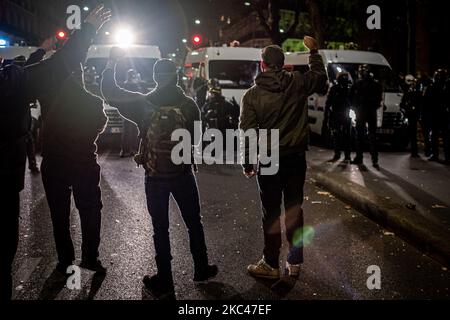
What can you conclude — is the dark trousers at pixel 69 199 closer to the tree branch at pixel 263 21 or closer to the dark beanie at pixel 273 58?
the dark beanie at pixel 273 58

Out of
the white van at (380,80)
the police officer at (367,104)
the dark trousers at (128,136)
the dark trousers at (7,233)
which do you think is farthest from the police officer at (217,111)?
the dark trousers at (7,233)

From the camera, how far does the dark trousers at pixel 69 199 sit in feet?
15.9

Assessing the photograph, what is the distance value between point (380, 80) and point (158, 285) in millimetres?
12481

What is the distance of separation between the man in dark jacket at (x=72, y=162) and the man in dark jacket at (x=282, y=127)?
1.43 meters

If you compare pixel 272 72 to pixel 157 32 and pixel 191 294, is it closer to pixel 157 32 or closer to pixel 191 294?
pixel 191 294

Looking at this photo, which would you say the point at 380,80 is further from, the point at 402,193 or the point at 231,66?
the point at 402,193

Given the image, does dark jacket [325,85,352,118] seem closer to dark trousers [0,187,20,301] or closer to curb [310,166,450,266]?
curb [310,166,450,266]

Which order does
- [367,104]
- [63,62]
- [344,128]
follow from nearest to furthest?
[63,62], [367,104], [344,128]

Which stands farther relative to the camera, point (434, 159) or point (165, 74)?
point (434, 159)

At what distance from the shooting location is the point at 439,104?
11.6 meters

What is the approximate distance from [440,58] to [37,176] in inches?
824

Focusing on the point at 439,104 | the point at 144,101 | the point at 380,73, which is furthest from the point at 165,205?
the point at 380,73
